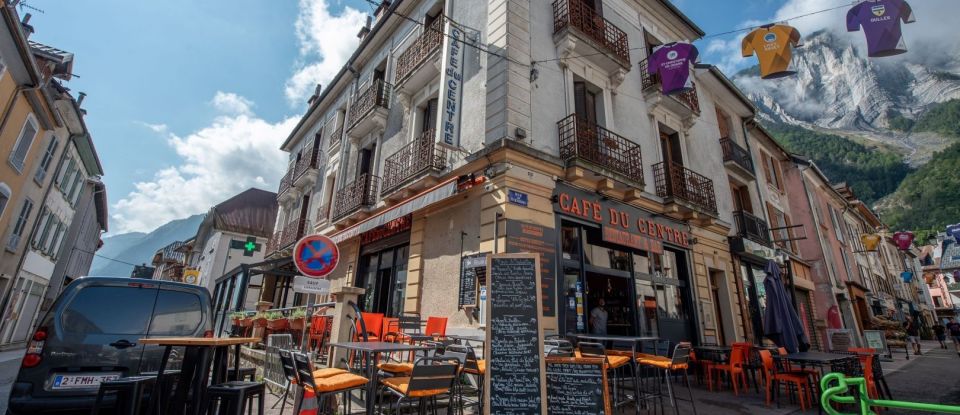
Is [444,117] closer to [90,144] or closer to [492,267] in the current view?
[492,267]

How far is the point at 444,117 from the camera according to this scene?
338 inches

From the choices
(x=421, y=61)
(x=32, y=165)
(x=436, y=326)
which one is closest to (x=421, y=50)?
(x=421, y=61)

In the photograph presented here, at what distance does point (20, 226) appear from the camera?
15.2m

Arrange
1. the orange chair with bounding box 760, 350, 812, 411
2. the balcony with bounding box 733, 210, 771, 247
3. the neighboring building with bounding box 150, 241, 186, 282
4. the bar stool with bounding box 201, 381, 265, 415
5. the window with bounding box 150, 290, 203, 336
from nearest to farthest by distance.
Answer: the bar stool with bounding box 201, 381, 265, 415, the window with bounding box 150, 290, 203, 336, the orange chair with bounding box 760, 350, 812, 411, the balcony with bounding box 733, 210, 771, 247, the neighboring building with bounding box 150, 241, 186, 282

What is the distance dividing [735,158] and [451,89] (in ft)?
37.8

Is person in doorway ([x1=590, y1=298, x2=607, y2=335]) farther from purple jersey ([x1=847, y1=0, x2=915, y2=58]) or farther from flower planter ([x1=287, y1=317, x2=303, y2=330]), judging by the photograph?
purple jersey ([x1=847, y1=0, x2=915, y2=58])

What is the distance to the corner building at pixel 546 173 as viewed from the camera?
792cm

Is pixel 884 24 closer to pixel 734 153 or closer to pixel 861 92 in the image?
pixel 734 153

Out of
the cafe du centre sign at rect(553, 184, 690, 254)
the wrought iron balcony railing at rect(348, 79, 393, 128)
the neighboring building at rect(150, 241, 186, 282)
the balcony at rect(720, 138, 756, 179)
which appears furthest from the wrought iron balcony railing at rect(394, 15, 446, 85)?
the neighboring building at rect(150, 241, 186, 282)

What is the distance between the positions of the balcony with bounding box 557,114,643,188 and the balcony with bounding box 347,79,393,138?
6558 millimetres

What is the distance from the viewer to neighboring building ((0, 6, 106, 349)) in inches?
469

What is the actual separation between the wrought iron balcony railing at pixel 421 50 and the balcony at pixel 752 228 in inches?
457

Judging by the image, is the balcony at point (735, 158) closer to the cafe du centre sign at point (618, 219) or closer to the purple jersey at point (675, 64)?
the cafe du centre sign at point (618, 219)

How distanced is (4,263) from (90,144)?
751 cm
